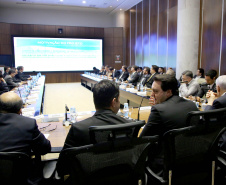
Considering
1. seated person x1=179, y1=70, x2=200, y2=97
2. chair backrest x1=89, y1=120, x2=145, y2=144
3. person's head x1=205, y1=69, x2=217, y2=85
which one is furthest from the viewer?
person's head x1=205, y1=69, x2=217, y2=85

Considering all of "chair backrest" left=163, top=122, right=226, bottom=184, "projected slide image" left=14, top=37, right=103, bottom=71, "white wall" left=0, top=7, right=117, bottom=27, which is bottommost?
"chair backrest" left=163, top=122, right=226, bottom=184

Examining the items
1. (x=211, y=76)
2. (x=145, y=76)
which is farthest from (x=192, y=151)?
(x=145, y=76)

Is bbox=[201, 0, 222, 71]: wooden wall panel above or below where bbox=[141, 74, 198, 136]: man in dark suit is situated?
above

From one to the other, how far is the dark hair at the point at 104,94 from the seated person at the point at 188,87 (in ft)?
10.3

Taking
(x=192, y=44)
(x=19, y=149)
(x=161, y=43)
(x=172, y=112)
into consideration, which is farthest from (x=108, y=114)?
(x=161, y=43)

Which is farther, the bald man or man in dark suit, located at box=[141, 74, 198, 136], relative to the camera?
man in dark suit, located at box=[141, 74, 198, 136]

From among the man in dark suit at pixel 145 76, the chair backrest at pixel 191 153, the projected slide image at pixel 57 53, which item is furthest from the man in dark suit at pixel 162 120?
the projected slide image at pixel 57 53

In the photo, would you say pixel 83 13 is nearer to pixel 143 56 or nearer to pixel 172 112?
pixel 143 56

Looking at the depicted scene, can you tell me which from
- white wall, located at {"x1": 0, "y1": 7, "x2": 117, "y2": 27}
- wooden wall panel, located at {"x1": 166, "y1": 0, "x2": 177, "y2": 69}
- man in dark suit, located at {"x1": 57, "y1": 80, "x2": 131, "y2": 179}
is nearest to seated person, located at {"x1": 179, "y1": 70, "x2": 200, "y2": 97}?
man in dark suit, located at {"x1": 57, "y1": 80, "x2": 131, "y2": 179}

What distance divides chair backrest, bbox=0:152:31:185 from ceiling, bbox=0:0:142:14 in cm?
1062

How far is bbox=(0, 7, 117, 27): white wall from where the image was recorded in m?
12.2

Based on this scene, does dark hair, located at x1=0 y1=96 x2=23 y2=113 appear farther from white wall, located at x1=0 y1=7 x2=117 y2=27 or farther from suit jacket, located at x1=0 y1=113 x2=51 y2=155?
white wall, located at x1=0 y1=7 x2=117 y2=27

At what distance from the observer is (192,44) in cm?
664

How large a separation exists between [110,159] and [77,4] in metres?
11.7
